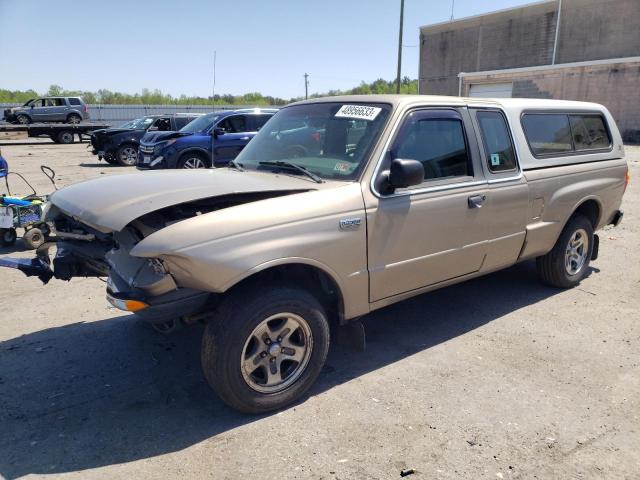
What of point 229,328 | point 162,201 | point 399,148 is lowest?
point 229,328

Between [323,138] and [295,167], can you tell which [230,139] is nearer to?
[323,138]

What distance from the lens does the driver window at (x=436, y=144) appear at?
12.3ft

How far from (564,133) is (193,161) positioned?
9.50 m

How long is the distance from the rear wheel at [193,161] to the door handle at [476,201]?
31.4 ft

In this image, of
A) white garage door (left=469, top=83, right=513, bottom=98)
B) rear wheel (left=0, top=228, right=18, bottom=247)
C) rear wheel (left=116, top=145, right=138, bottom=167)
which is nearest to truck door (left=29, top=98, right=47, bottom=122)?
rear wheel (left=116, top=145, right=138, bottom=167)

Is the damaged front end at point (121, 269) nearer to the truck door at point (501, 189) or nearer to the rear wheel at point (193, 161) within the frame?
the truck door at point (501, 189)

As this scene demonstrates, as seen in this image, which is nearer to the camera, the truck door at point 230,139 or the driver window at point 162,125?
the truck door at point 230,139

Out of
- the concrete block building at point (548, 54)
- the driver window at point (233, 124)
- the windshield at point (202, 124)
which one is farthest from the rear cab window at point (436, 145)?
the concrete block building at point (548, 54)

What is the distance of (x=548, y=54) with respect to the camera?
36406 millimetres

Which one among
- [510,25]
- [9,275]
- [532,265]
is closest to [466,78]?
[510,25]

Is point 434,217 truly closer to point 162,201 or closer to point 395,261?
point 395,261

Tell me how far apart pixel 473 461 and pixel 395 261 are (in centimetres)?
137

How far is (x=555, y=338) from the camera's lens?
4285 millimetres

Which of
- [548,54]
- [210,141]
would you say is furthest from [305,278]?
[548,54]
